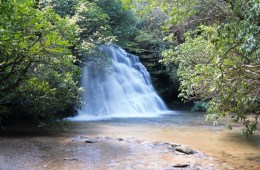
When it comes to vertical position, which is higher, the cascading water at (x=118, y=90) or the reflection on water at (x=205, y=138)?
the cascading water at (x=118, y=90)

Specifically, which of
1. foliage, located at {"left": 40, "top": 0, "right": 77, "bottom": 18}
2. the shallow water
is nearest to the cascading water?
foliage, located at {"left": 40, "top": 0, "right": 77, "bottom": 18}

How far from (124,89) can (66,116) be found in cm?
552

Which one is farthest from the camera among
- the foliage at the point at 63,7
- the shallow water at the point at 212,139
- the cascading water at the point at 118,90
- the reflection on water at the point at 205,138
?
the cascading water at the point at 118,90

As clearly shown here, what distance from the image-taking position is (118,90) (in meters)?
19.9

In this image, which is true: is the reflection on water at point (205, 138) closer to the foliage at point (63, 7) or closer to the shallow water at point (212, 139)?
the shallow water at point (212, 139)

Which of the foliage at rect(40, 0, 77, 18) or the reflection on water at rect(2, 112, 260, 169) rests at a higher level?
the foliage at rect(40, 0, 77, 18)

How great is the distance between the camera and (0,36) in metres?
3.83

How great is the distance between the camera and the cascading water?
1798cm

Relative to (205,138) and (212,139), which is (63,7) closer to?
(205,138)

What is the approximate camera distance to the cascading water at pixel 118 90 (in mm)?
17984

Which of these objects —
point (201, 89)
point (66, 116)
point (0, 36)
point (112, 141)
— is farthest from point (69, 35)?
point (66, 116)

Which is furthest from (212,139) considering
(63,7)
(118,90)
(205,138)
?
(63,7)

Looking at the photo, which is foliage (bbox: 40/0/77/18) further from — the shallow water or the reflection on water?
the shallow water

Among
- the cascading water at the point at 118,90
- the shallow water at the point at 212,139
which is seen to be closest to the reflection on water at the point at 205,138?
the shallow water at the point at 212,139
